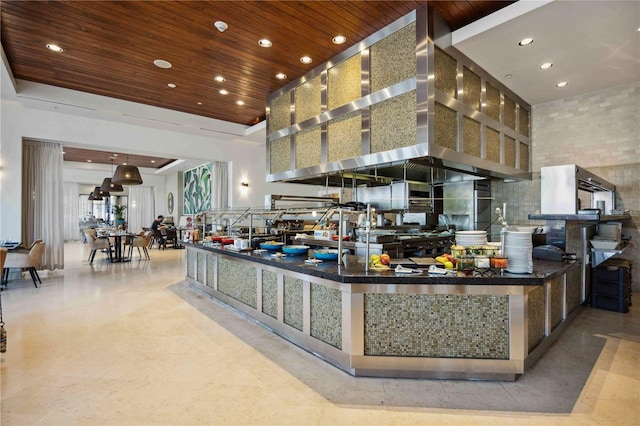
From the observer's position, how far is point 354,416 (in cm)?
208

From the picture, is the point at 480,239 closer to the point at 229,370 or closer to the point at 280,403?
the point at 280,403

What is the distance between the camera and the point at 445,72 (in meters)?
3.60

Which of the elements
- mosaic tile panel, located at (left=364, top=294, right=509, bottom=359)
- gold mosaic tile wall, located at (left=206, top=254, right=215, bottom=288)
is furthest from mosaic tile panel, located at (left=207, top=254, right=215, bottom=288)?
mosaic tile panel, located at (left=364, top=294, right=509, bottom=359)

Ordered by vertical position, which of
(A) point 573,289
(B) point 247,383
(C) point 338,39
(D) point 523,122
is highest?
(C) point 338,39

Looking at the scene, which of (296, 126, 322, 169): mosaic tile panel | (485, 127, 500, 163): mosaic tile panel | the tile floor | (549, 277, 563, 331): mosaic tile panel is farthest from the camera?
(296, 126, 322, 169): mosaic tile panel

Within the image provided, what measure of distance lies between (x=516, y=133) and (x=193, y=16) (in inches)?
191

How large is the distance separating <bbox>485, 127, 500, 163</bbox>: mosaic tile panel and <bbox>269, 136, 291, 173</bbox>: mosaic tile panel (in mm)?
2872

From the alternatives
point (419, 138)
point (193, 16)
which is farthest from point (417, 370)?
point (193, 16)

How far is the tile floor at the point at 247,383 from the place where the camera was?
2.09 metres

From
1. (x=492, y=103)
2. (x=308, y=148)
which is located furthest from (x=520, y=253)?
(x=308, y=148)

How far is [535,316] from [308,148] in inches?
136

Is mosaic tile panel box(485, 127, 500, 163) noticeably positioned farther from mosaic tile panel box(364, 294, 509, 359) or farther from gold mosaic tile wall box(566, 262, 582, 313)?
mosaic tile panel box(364, 294, 509, 359)

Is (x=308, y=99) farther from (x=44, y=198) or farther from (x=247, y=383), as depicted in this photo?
(x=44, y=198)

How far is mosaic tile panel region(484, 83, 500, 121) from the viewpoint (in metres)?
4.37
